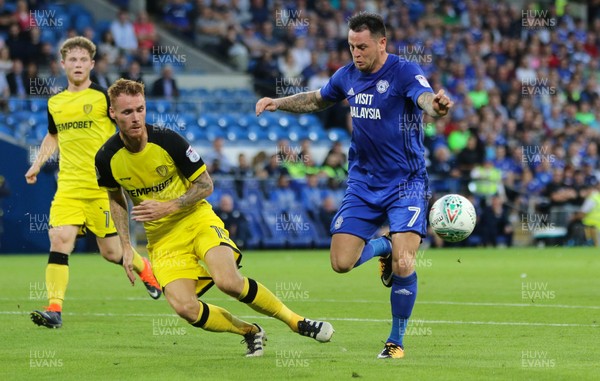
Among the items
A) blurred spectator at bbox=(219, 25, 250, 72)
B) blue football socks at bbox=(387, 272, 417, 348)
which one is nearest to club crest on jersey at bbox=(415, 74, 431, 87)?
blue football socks at bbox=(387, 272, 417, 348)

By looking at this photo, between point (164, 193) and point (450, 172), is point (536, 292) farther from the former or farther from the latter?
point (450, 172)

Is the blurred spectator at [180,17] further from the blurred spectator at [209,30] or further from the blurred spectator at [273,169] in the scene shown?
the blurred spectator at [273,169]

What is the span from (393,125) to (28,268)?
10.8 m

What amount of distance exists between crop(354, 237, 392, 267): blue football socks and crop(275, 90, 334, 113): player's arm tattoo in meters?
1.21

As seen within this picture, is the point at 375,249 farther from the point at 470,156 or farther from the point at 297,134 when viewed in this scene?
the point at 470,156

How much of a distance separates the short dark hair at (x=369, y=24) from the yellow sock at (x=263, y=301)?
6.91 ft

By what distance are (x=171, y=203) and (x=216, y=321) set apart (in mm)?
968

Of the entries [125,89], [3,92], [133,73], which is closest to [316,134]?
[133,73]

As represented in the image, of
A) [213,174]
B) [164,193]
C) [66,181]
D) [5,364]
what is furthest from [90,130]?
[213,174]

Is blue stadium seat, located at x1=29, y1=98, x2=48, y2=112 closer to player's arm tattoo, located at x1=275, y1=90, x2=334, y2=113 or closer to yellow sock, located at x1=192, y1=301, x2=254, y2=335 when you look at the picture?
player's arm tattoo, located at x1=275, y1=90, x2=334, y2=113

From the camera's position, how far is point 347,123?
2720cm

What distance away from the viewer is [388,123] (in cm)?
945

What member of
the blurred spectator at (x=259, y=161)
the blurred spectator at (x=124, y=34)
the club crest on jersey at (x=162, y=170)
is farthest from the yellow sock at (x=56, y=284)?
the blurred spectator at (x=124, y=34)

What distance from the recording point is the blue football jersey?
9375mm
